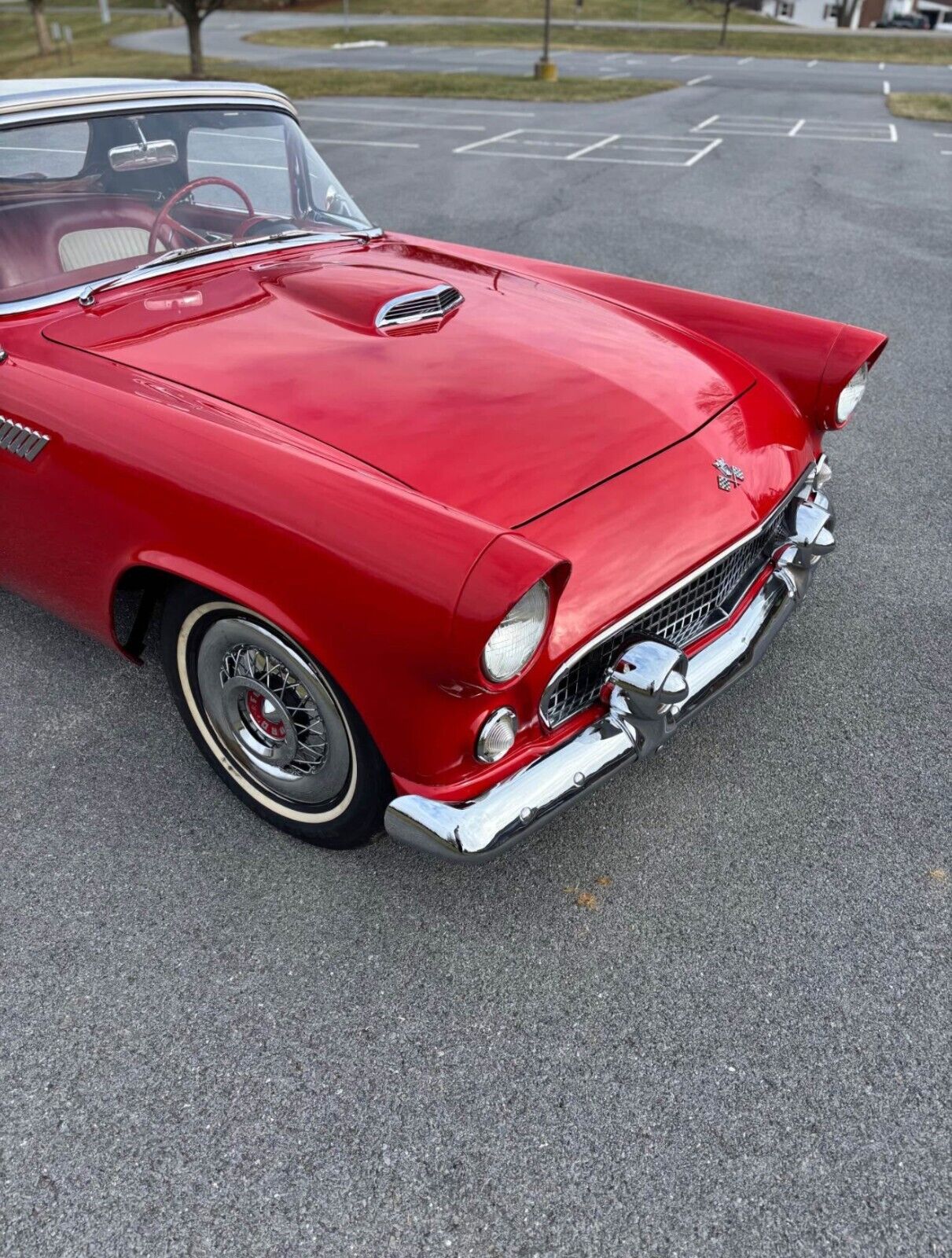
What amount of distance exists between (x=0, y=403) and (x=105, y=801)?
3.40 ft

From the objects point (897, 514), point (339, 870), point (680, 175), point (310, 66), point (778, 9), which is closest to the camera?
point (339, 870)

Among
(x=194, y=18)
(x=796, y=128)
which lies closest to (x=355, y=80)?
(x=194, y=18)

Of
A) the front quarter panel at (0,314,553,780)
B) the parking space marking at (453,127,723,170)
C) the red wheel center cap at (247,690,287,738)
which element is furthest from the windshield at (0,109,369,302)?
the parking space marking at (453,127,723,170)

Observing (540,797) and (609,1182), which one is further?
(540,797)

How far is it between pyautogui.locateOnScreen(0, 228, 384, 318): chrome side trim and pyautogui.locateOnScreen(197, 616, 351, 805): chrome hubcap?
1.13 metres

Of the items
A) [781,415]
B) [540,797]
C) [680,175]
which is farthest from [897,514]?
[680,175]

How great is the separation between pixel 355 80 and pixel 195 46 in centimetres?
305

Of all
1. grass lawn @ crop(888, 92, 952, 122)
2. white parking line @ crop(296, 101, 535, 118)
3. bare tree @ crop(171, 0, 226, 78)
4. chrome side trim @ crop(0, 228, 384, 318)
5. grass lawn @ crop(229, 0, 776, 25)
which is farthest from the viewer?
grass lawn @ crop(229, 0, 776, 25)

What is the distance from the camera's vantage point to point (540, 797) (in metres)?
2.06

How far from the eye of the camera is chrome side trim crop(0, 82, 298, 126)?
2.87 meters

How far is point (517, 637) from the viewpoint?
6.25 feet

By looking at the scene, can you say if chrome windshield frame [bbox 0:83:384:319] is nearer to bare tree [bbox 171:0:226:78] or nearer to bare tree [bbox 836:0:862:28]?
bare tree [bbox 171:0:226:78]

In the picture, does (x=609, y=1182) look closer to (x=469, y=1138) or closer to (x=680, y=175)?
(x=469, y=1138)

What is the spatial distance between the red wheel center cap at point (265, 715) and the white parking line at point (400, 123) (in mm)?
12802
